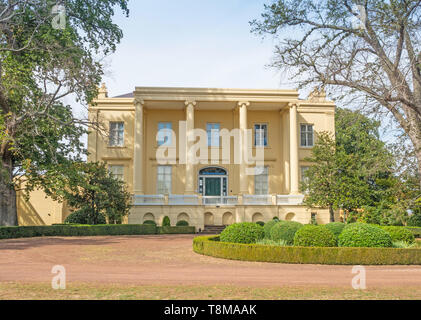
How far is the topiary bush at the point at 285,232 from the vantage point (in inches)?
600

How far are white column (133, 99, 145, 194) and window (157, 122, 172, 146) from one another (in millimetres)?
2804

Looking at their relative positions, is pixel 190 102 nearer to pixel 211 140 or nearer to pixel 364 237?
pixel 211 140

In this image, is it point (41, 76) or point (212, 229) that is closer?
point (41, 76)

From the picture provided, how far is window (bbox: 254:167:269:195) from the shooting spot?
1412 inches

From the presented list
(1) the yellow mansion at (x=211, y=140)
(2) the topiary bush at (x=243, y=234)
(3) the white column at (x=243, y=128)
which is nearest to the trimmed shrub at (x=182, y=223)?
(1) the yellow mansion at (x=211, y=140)

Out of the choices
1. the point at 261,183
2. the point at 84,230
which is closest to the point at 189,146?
the point at 261,183

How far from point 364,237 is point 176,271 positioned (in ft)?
21.1

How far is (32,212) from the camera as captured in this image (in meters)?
33.3

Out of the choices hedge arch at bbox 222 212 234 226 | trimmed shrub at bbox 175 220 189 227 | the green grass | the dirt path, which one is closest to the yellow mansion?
hedge arch at bbox 222 212 234 226

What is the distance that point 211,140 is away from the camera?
35.8 m

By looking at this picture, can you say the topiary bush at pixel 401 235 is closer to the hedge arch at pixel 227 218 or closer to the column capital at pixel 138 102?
the hedge arch at pixel 227 218

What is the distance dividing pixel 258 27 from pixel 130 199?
17.3 metres

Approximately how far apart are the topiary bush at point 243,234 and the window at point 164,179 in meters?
20.3
